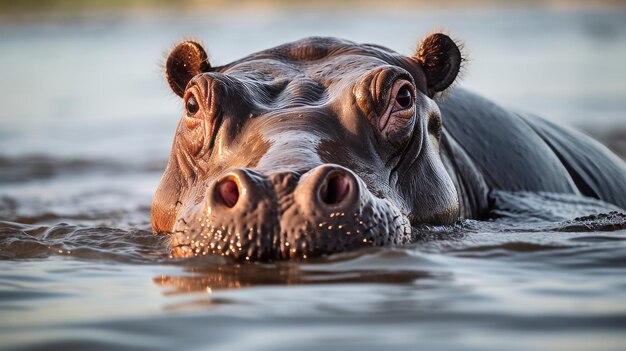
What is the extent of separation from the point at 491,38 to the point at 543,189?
983 inches

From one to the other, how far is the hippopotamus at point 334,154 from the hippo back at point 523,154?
1cm

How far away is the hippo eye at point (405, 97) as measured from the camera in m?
5.93

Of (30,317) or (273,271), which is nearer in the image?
(30,317)

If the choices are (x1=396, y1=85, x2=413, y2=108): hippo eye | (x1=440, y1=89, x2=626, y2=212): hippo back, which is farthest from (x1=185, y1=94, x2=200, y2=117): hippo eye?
(x1=440, y1=89, x2=626, y2=212): hippo back

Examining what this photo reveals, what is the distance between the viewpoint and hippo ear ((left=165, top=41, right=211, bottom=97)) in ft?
22.1

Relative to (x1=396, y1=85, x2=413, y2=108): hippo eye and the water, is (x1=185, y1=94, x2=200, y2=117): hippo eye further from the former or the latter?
(x1=396, y1=85, x2=413, y2=108): hippo eye

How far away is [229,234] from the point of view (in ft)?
15.6

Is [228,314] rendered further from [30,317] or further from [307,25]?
[307,25]

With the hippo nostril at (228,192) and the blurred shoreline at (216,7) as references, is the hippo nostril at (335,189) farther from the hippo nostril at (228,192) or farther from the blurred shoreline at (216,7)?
the blurred shoreline at (216,7)

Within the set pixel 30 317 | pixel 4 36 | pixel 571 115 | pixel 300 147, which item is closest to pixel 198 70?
pixel 300 147

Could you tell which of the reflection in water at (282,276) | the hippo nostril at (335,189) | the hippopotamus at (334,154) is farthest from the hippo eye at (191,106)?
the hippo nostril at (335,189)

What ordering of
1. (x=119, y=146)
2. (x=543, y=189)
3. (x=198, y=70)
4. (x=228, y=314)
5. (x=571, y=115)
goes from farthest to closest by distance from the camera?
(x=571, y=115) < (x=119, y=146) < (x=543, y=189) < (x=198, y=70) < (x=228, y=314)

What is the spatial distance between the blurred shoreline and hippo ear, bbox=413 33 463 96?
33.0m

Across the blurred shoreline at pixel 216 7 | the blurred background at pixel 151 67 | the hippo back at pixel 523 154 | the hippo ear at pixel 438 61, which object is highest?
the blurred shoreline at pixel 216 7
